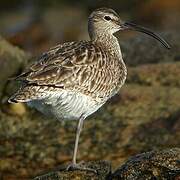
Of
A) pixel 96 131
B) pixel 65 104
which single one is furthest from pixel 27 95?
pixel 96 131

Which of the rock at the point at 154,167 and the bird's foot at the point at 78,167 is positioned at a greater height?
the bird's foot at the point at 78,167

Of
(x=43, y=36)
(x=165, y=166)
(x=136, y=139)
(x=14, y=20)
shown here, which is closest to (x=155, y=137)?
(x=136, y=139)

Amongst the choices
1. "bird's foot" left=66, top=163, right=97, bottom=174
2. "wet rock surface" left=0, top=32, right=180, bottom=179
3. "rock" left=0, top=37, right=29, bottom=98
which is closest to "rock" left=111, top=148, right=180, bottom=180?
"bird's foot" left=66, top=163, right=97, bottom=174

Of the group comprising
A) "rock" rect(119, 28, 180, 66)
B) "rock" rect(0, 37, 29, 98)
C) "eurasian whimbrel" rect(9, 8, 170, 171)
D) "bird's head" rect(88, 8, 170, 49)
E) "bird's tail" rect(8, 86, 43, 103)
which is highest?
"rock" rect(119, 28, 180, 66)

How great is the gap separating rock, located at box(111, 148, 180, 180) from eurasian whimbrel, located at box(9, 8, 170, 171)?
1509 millimetres

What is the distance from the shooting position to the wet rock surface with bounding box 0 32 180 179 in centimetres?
1766

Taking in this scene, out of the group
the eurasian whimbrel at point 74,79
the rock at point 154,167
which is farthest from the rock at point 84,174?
the rock at point 154,167

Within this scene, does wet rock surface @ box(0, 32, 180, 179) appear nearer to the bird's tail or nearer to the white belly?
the white belly

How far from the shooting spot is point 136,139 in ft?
58.5

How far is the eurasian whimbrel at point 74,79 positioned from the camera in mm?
13766

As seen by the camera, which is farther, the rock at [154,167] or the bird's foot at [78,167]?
the bird's foot at [78,167]

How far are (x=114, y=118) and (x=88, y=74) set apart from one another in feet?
13.4

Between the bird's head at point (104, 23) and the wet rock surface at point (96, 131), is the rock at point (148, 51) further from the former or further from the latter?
the bird's head at point (104, 23)

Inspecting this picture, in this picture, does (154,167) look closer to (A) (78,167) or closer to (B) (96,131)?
(A) (78,167)
